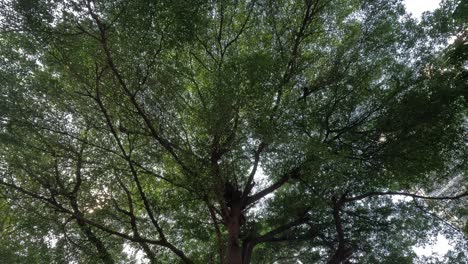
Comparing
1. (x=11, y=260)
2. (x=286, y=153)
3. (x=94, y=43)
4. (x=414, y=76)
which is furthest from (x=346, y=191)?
(x=11, y=260)

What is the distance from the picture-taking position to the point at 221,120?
464cm

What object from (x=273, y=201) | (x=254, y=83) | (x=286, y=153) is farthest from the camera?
(x=273, y=201)

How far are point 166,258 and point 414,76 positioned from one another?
5528 mm

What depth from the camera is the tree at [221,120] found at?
14.6ft

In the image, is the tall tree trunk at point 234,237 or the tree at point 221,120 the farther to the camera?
the tall tree trunk at point 234,237

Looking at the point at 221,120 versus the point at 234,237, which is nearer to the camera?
the point at 221,120

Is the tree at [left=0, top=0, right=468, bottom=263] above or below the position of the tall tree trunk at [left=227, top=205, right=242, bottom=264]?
above

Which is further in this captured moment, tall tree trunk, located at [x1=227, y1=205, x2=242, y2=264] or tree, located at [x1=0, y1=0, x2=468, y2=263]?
tall tree trunk, located at [x1=227, y1=205, x2=242, y2=264]

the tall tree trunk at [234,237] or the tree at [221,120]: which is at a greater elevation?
the tree at [221,120]

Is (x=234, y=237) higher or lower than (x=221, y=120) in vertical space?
lower

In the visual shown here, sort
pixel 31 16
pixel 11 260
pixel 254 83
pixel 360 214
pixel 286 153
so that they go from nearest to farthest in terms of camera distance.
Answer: pixel 31 16, pixel 254 83, pixel 286 153, pixel 11 260, pixel 360 214

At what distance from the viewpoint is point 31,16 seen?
3918 mm

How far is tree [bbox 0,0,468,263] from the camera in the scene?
4.44 m

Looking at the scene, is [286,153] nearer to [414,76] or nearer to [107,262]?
[414,76]
